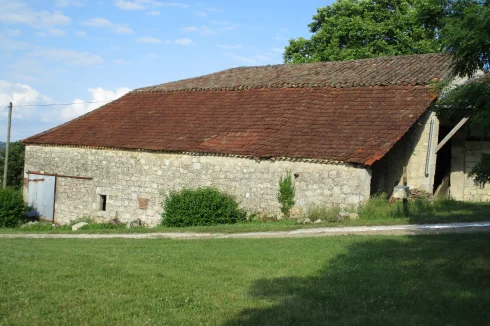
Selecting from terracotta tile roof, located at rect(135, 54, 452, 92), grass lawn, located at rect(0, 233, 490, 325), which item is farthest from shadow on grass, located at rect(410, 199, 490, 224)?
terracotta tile roof, located at rect(135, 54, 452, 92)

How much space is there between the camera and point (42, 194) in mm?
24375

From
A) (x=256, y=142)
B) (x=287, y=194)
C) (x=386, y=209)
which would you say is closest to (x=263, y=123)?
(x=256, y=142)

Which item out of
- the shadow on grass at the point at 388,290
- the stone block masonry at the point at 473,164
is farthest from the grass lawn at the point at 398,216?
the shadow on grass at the point at 388,290

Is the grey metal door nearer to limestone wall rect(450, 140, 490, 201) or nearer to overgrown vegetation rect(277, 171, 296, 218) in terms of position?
overgrown vegetation rect(277, 171, 296, 218)

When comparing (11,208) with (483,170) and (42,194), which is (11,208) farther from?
(483,170)

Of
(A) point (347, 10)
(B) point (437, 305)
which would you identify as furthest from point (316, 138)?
(A) point (347, 10)

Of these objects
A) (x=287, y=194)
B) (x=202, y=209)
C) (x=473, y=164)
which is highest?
(x=473, y=164)

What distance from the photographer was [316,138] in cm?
1770

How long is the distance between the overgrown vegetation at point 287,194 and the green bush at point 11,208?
12.1 meters

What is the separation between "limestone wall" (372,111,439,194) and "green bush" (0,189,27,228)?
49.3 ft

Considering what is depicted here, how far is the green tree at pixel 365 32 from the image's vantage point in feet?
101

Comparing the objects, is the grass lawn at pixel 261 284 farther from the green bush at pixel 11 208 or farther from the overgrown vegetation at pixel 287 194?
the green bush at pixel 11 208

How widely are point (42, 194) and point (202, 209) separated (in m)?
10.0

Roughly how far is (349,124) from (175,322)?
42.3 feet
